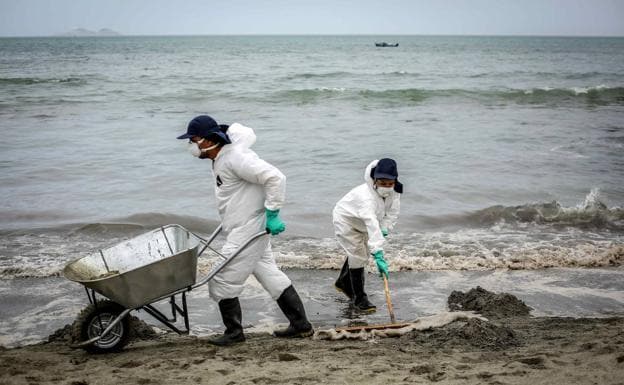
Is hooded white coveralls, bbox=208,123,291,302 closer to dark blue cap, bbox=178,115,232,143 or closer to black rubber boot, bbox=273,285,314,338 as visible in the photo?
dark blue cap, bbox=178,115,232,143

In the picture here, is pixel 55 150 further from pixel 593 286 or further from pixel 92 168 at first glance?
pixel 593 286

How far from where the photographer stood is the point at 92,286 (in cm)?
384

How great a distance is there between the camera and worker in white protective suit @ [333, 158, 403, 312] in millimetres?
4883

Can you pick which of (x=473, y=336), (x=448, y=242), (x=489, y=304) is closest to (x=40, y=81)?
(x=448, y=242)

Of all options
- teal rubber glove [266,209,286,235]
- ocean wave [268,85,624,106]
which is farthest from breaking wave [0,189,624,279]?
ocean wave [268,85,624,106]

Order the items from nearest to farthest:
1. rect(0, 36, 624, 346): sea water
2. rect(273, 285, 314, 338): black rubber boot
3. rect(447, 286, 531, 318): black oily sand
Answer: rect(273, 285, 314, 338): black rubber boot
rect(447, 286, 531, 318): black oily sand
rect(0, 36, 624, 346): sea water

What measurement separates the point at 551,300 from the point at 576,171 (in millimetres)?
6791

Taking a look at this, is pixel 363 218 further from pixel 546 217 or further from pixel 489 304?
pixel 546 217

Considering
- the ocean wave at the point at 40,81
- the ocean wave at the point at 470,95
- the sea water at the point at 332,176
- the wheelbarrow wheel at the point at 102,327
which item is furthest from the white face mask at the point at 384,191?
the ocean wave at the point at 40,81

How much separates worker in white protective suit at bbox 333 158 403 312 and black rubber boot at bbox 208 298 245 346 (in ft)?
3.86

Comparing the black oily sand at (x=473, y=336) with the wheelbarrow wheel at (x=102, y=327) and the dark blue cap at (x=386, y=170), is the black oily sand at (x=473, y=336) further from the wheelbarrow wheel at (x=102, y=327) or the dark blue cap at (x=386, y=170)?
the wheelbarrow wheel at (x=102, y=327)

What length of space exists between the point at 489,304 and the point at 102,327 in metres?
3.24

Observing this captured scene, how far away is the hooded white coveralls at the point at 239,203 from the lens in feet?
14.2

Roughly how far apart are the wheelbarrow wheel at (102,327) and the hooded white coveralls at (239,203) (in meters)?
0.69
